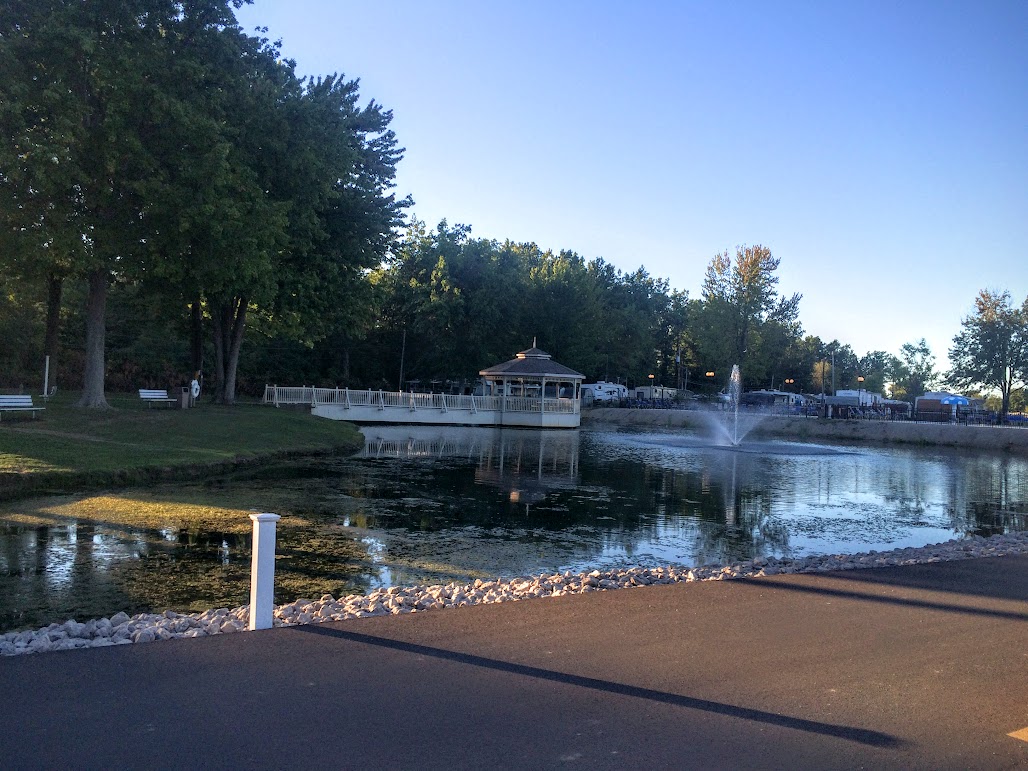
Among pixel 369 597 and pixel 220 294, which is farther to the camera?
pixel 220 294

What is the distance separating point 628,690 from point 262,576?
10.3 feet

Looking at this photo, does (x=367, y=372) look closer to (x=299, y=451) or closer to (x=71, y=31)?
(x=299, y=451)

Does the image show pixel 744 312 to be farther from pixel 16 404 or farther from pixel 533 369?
pixel 16 404

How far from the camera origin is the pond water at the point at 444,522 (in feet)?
32.9

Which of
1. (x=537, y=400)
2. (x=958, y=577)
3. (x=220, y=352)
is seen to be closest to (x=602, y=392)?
(x=537, y=400)

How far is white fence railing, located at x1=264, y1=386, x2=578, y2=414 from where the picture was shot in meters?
43.4

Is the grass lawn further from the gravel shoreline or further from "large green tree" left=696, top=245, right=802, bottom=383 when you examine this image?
"large green tree" left=696, top=245, right=802, bottom=383

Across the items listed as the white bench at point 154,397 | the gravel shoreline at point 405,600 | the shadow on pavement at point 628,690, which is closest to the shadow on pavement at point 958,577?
the gravel shoreline at point 405,600

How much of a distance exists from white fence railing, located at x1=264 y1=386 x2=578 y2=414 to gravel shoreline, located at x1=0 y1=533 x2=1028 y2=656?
34.3 m

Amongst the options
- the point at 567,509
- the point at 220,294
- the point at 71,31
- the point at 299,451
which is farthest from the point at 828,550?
the point at 220,294

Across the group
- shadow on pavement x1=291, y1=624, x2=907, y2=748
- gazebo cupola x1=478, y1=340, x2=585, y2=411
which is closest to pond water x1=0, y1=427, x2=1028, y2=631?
shadow on pavement x1=291, y1=624, x2=907, y2=748

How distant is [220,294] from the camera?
31.7 m

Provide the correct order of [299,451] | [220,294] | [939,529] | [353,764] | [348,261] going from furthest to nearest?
[348,261]
[220,294]
[299,451]
[939,529]
[353,764]

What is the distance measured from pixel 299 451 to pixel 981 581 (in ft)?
67.2
